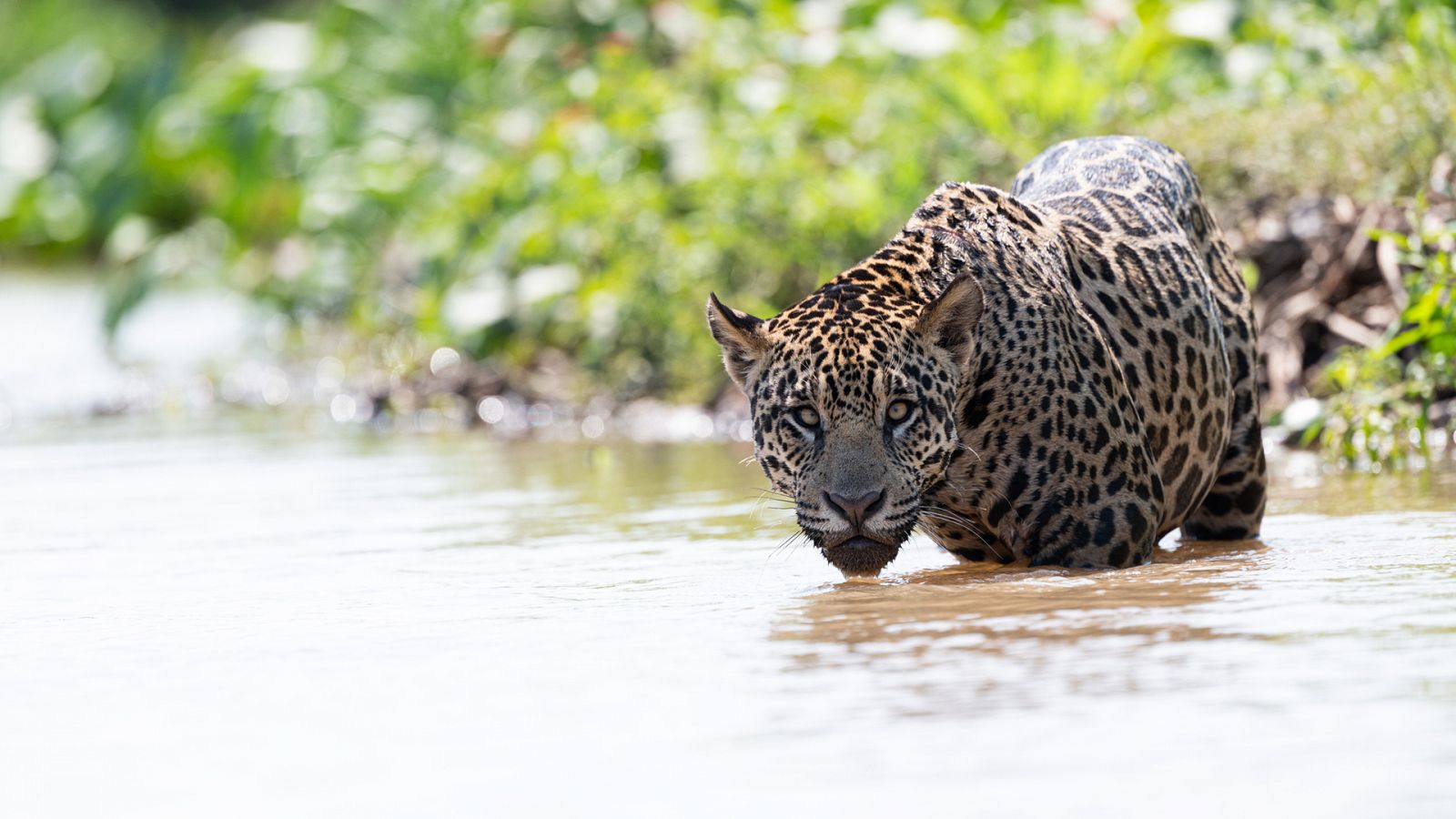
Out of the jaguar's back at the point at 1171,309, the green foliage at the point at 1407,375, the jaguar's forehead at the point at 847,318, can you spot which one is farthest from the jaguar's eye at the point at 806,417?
the green foliage at the point at 1407,375

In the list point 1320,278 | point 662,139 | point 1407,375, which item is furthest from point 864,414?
point 662,139

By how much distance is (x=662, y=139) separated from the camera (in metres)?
15.3

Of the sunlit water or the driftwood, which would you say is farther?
the driftwood

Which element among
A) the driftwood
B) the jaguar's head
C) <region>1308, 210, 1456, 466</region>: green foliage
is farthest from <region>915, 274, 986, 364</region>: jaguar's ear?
the driftwood

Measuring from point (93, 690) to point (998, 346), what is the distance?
103 inches

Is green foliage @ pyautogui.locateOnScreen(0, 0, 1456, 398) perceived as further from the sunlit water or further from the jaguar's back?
the sunlit water

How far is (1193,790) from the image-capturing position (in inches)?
154

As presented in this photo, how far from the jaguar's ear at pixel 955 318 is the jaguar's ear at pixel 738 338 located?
471mm

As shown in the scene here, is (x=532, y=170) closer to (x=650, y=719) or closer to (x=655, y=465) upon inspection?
(x=655, y=465)

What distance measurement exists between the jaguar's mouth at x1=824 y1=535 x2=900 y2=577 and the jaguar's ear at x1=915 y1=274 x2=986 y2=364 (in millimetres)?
584

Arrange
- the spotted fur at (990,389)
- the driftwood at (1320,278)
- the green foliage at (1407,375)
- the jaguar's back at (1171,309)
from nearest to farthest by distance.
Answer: the spotted fur at (990,389), the jaguar's back at (1171,309), the green foliage at (1407,375), the driftwood at (1320,278)

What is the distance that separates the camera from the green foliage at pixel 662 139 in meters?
12.4

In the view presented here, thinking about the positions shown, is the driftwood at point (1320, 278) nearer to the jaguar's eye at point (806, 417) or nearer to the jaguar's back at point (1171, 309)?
the jaguar's back at point (1171, 309)

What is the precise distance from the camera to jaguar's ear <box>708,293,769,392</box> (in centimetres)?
628
